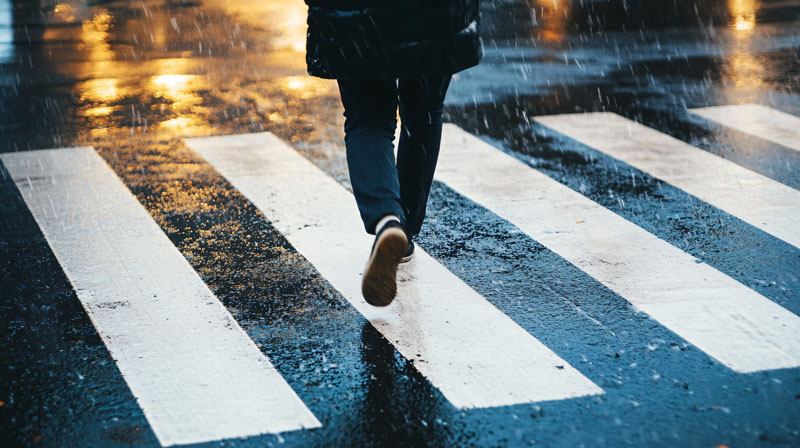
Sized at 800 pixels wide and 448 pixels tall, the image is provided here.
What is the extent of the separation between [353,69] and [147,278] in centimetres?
123

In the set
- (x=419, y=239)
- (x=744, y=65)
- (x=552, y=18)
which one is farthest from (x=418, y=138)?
(x=552, y=18)

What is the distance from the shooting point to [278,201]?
201 inches

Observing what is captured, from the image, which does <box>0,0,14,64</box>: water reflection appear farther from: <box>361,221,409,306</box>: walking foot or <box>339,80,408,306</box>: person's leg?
<box>361,221,409,306</box>: walking foot

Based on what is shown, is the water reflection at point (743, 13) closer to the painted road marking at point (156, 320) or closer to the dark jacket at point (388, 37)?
the painted road marking at point (156, 320)

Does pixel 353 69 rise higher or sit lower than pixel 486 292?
higher

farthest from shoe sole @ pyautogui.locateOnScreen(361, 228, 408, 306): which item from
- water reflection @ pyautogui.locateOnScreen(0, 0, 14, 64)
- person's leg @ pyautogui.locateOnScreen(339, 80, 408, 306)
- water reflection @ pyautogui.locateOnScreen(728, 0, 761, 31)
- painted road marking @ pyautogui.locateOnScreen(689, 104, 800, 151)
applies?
water reflection @ pyautogui.locateOnScreen(728, 0, 761, 31)

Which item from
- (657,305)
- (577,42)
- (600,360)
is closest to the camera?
(600,360)

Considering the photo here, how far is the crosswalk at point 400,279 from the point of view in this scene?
3.17 meters

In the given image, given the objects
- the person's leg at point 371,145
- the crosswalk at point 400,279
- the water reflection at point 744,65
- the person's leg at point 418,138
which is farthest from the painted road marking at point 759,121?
the person's leg at point 371,145

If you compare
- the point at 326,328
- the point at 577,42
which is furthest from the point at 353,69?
the point at 577,42

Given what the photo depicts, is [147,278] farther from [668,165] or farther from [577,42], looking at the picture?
[577,42]

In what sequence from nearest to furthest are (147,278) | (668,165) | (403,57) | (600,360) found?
(600,360) → (403,57) → (147,278) → (668,165)

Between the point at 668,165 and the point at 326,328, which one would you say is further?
the point at 668,165

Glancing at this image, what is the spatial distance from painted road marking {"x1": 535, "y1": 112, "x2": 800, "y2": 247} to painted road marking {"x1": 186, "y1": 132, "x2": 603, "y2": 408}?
5.47 feet
